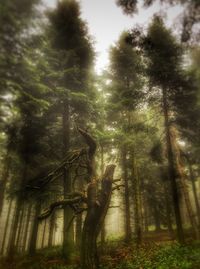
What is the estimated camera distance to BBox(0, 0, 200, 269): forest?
937cm

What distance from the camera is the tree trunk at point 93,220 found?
8469 mm

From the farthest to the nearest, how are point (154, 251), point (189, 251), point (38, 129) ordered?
point (38, 129) → point (154, 251) → point (189, 251)

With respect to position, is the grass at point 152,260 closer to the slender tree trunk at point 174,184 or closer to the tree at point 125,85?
the slender tree trunk at point 174,184

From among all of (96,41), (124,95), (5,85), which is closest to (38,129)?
(5,85)

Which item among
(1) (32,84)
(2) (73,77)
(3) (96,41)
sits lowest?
(1) (32,84)

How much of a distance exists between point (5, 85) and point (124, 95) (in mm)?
8326

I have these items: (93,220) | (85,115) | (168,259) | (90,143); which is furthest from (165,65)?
(168,259)

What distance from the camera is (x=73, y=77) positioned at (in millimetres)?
16781

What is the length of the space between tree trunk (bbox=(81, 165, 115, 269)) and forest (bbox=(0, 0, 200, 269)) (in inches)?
1.4

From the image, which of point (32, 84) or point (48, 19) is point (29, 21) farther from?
point (48, 19)

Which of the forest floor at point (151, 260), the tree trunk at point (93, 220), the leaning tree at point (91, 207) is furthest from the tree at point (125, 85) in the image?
the tree trunk at point (93, 220)

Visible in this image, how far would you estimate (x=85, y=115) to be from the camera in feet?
58.3

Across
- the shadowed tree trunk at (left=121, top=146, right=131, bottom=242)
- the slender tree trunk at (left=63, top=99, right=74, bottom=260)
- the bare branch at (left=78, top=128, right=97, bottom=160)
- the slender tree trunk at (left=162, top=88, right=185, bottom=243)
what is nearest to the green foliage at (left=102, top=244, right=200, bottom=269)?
the slender tree trunk at (left=162, top=88, right=185, bottom=243)

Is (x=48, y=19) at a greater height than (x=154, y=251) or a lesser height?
greater
